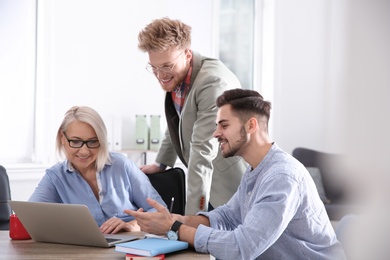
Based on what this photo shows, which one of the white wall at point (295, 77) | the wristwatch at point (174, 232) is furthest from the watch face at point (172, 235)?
the white wall at point (295, 77)

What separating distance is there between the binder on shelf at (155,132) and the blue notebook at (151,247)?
3.31 m

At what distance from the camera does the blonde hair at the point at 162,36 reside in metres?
2.10

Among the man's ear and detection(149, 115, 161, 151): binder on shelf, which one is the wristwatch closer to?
the man's ear

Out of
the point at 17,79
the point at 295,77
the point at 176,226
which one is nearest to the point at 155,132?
the point at 17,79

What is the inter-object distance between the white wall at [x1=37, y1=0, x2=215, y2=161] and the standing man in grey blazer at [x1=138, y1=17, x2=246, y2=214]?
2.57m

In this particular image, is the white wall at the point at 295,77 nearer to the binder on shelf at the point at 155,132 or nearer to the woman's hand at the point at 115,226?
the binder on shelf at the point at 155,132

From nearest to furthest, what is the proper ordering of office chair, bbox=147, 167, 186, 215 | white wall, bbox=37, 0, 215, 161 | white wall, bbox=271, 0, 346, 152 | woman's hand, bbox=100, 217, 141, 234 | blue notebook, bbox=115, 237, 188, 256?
1. blue notebook, bbox=115, 237, 188, 256
2. woman's hand, bbox=100, 217, 141, 234
3. office chair, bbox=147, 167, 186, 215
4. white wall, bbox=37, 0, 215, 161
5. white wall, bbox=271, 0, 346, 152

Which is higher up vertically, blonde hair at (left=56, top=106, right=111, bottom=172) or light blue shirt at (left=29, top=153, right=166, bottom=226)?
blonde hair at (left=56, top=106, right=111, bottom=172)

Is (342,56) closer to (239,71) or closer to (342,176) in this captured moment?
(342,176)

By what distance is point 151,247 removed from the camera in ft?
4.94

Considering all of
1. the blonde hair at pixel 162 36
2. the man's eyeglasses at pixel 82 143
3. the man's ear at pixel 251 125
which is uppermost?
the blonde hair at pixel 162 36

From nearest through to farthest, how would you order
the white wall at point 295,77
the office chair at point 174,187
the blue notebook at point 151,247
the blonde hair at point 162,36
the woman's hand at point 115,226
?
the blue notebook at point 151,247, the woman's hand at point 115,226, the blonde hair at point 162,36, the office chair at point 174,187, the white wall at point 295,77

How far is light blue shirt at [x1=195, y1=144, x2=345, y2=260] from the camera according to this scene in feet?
5.13

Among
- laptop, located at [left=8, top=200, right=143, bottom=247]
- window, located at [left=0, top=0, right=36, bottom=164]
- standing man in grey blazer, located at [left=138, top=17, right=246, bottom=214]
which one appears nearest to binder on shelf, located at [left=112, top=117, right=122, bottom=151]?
window, located at [left=0, top=0, right=36, bottom=164]
